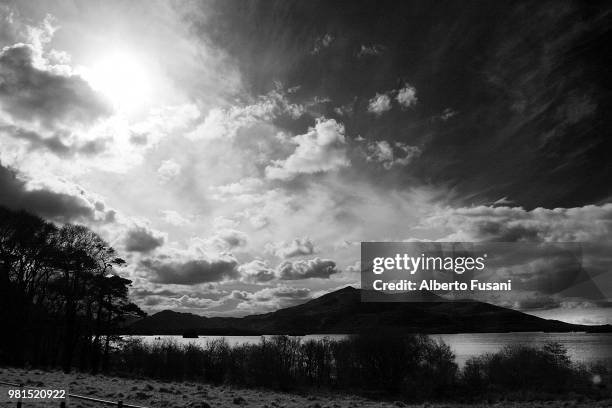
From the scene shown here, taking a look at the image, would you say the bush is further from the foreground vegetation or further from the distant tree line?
the distant tree line

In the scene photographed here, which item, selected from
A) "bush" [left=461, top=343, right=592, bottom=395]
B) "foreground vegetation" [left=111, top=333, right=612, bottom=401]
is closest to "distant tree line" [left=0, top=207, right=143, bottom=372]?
"foreground vegetation" [left=111, top=333, right=612, bottom=401]

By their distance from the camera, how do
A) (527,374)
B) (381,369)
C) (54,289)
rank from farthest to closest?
(381,369)
(527,374)
(54,289)

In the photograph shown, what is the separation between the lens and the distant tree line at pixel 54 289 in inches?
1564

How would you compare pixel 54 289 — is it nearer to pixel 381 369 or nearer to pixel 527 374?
pixel 381 369

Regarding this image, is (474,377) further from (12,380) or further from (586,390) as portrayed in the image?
(12,380)

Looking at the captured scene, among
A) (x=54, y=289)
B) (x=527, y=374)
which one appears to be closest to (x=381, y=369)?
(x=527, y=374)

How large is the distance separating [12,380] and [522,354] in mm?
68580

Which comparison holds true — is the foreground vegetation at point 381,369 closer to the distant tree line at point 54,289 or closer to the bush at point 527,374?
the bush at point 527,374

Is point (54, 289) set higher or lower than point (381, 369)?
higher

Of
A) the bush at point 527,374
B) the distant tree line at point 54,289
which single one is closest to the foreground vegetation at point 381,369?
the bush at point 527,374

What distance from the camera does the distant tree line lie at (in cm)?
3972

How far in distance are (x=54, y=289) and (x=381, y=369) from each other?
4944 cm

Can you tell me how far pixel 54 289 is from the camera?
4378 centimetres

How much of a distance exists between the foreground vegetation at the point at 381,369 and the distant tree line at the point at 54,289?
13.9m
